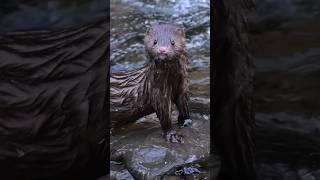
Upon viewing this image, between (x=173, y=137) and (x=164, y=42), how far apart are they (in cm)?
32

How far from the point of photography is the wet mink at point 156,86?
1517mm

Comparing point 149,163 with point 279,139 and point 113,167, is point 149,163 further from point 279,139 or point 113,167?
point 279,139

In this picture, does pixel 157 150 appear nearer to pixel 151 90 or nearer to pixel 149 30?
pixel 151 90

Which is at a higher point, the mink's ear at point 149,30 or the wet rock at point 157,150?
the mink's ear at point 149,30

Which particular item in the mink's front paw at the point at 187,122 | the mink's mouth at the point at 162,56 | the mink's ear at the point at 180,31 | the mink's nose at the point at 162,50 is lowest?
the mink's front paw at the point at 187,122

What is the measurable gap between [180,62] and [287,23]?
1.20ft

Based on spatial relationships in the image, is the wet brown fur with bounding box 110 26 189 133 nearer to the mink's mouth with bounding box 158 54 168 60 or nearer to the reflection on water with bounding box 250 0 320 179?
the mink's mouth with bounding box 158 54 168 60

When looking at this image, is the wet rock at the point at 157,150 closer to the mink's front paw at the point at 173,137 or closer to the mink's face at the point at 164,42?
the mink's front paw at the point at 173,137

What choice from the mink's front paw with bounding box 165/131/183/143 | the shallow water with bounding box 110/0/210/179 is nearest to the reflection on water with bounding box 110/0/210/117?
the shallow water with bounding box 110/0/210/179

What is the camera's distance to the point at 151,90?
5.10 ft

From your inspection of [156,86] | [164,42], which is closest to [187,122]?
[156,86]

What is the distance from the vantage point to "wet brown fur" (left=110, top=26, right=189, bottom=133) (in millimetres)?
1529

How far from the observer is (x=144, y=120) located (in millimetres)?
1577

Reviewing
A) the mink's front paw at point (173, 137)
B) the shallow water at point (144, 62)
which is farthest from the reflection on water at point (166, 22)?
the mink's front paw at point (173, 137)
